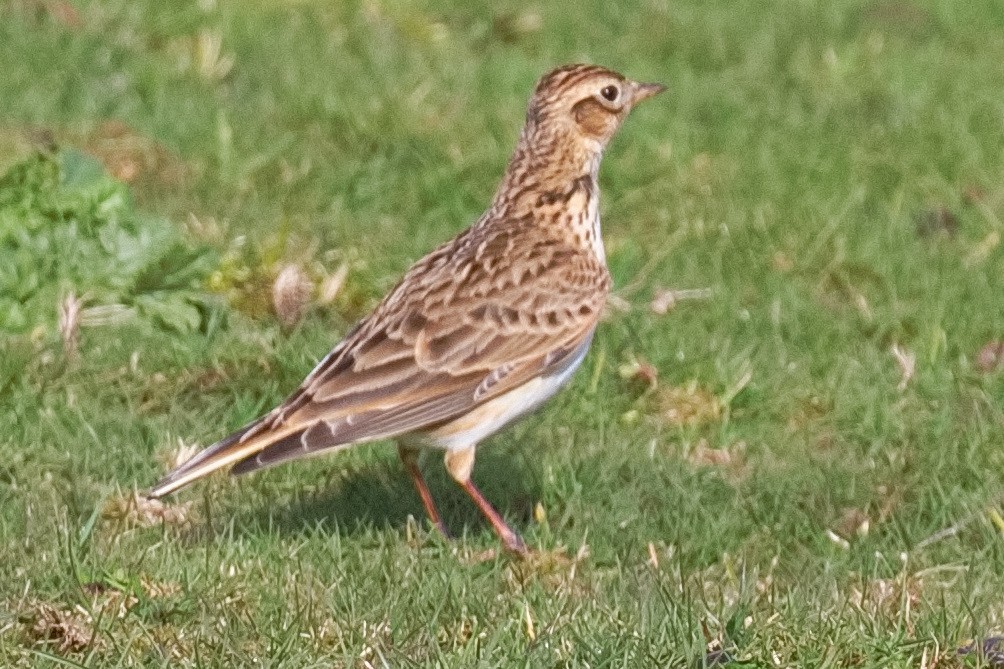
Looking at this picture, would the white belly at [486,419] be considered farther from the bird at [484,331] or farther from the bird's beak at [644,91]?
the bird's beak at [644,91]

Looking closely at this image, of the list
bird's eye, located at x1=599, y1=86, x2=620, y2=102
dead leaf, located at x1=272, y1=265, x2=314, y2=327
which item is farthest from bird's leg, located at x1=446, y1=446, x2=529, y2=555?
dead leaf, located at x1=272, y1=265, x2=314, y2=327

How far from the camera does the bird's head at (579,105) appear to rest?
705 cm

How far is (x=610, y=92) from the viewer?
711 centimetres

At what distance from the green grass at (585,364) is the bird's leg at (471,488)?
3.4 inches

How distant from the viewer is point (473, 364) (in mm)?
6492

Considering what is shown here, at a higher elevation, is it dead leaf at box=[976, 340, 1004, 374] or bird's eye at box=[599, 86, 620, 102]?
bird's eye at box=[599, 86, 620, 102]

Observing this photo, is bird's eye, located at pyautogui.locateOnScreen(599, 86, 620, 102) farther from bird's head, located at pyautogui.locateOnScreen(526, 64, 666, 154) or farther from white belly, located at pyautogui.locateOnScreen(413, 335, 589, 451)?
white belly, located at pyautogui.locateOnScreen(413, 335, 589, 451)

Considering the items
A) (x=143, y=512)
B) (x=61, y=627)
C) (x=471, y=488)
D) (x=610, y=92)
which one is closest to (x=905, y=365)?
(x=610, y=92)

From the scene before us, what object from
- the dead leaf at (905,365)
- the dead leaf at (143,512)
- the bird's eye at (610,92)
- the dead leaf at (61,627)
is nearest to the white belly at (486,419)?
the dead leaf at (143,512)

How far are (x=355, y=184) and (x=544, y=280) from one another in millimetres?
3288

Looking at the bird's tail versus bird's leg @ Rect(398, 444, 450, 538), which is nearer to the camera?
the bird's tail

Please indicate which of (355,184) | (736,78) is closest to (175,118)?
(355,184)

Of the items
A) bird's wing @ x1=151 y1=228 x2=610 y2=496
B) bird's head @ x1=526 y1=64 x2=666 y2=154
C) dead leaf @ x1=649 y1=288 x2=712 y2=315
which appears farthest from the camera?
dead leaf @ x1=649 y1=288 x2=712 y2=315

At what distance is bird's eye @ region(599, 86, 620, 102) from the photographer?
709cm
